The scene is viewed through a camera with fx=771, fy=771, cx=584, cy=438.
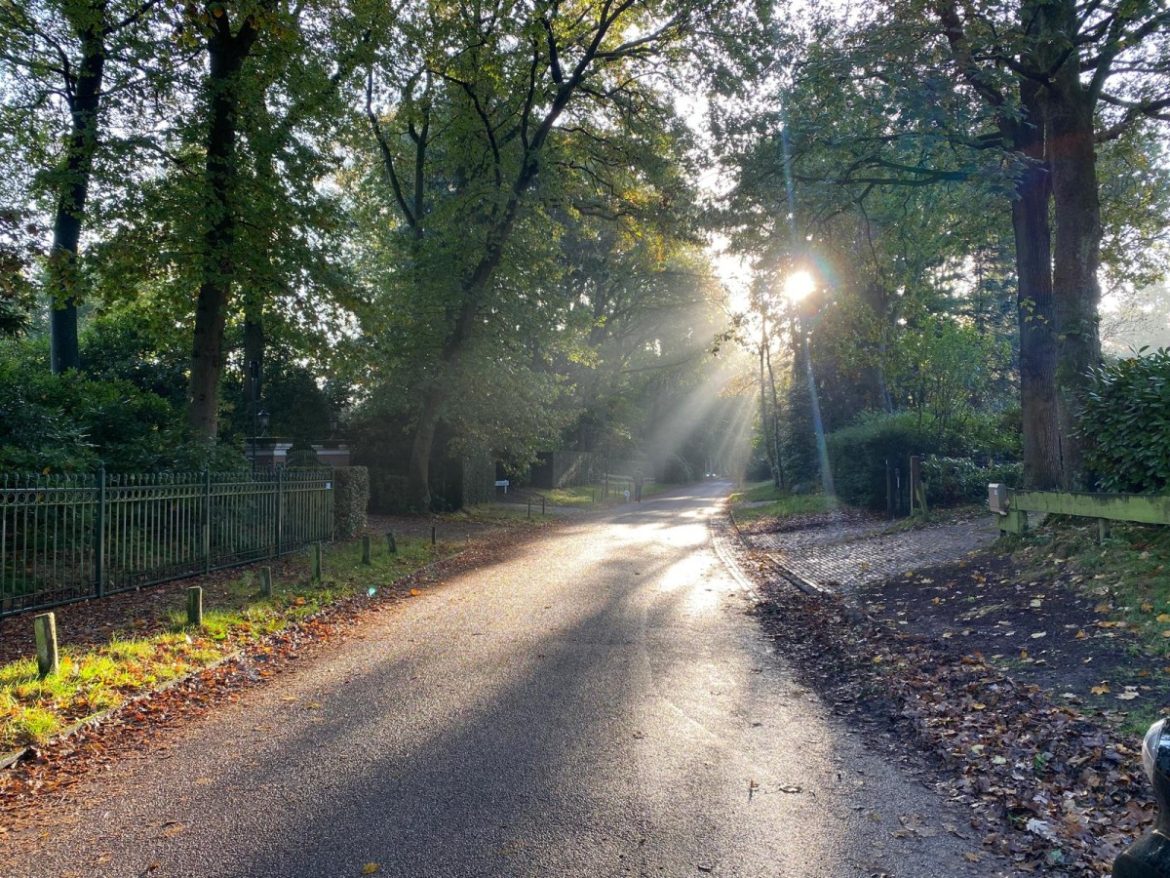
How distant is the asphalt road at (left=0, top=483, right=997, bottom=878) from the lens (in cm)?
353

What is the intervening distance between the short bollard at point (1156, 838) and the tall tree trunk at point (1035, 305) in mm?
11201

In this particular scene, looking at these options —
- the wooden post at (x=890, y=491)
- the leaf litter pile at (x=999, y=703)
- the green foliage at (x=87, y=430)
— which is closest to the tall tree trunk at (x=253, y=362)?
the green foliage at (x=87, y=430)

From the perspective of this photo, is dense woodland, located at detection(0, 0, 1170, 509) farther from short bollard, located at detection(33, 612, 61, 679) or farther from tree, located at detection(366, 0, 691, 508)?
short bollard, located at detection(33, 612, 61, 679)

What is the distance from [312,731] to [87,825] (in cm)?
147

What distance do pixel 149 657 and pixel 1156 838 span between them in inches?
285

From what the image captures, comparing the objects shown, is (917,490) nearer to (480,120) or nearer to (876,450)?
(876,450)

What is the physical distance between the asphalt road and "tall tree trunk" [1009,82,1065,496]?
278 inches

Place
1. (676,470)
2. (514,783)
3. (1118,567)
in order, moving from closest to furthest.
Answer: (514,783) → (1118,567) → (676,470)

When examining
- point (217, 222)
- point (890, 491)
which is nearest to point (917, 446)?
point (890, 491)

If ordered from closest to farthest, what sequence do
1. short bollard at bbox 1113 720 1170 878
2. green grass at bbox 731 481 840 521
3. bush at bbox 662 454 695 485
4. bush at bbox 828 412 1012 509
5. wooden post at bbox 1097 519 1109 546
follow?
short bollard at bbox 1113 720 1170 878
wooden post at bbox 1097 519 1109 546
bush at bbox 828 412 1012 509
green grass at bbox 731 481 840 521
bush at bbox 662 454 695 485

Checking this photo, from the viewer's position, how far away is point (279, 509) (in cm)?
1291

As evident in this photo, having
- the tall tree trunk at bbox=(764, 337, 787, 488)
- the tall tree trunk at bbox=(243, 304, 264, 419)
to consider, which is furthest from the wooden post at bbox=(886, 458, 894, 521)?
the tall tree trunk at bbox=(243, 304, 264, 419)

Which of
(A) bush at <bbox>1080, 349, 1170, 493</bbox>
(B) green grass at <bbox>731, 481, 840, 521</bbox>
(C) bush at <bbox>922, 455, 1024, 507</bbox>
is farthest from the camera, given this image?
(B) green grass at <bbox>731, 481, 840, 521</bbox>

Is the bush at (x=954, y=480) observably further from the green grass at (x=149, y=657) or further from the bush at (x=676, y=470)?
the bush at (x=676, y=470)
